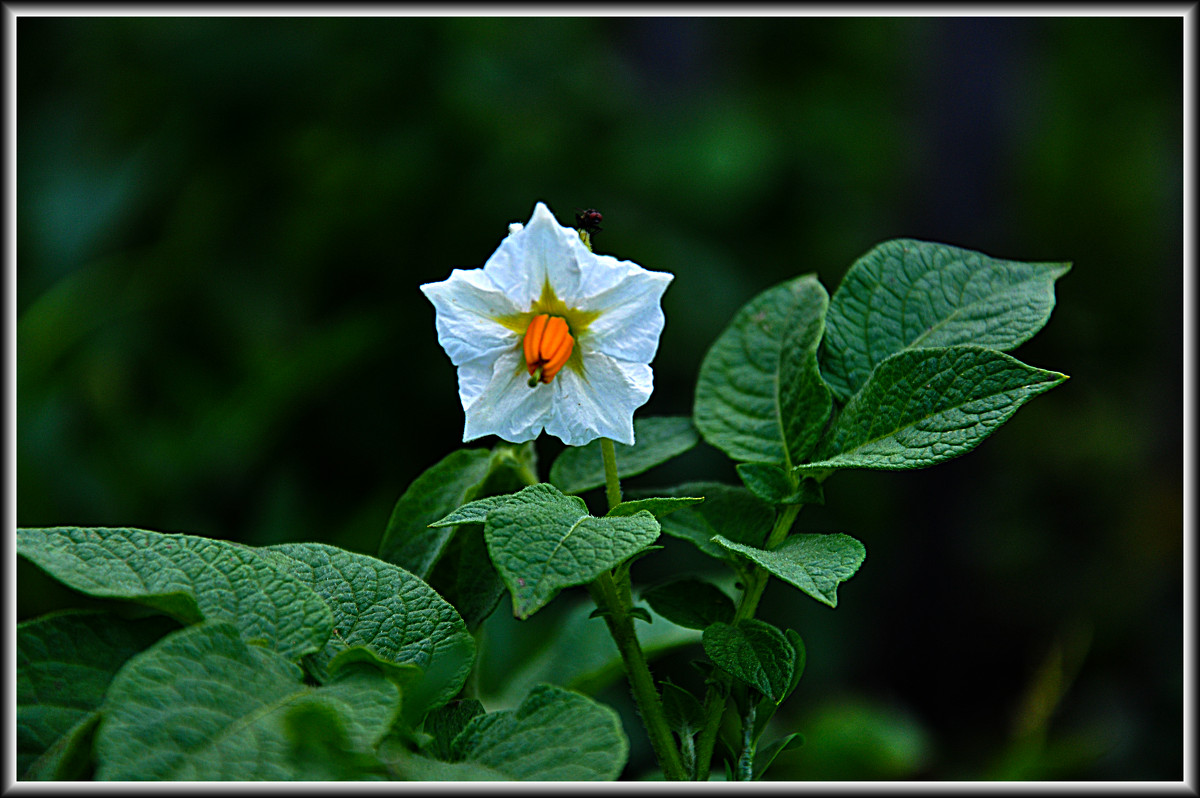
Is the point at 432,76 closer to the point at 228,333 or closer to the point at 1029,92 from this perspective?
the point at 228,333

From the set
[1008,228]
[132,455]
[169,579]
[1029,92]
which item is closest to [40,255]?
[132,455]

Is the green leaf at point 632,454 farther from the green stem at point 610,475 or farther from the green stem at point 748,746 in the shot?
the green stem at point 748,746

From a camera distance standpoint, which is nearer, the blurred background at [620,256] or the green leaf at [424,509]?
the green leaf at [424,509]

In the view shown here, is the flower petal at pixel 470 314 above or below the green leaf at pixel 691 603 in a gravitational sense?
above

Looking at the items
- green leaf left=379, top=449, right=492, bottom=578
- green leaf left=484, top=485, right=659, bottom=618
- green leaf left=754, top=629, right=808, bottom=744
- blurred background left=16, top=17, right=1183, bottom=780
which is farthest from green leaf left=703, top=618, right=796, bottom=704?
blurred background left=16, top=17, right=1183, bottom=780

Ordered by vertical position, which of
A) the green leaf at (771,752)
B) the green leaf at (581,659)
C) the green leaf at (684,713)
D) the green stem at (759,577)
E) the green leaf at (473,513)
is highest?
the green leaf at (473,513)

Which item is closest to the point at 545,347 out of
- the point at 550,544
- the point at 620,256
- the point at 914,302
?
the point at 550,544

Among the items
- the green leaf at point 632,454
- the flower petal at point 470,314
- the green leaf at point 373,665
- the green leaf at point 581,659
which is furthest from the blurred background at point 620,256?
the green leaf at point 373,665
